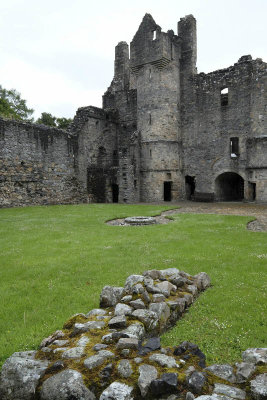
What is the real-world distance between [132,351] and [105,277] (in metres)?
3.58

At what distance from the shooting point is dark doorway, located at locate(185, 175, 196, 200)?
1201 inches

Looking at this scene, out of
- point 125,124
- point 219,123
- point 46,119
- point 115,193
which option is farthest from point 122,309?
point 46,119

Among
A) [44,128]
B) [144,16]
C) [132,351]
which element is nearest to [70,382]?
[132,351]

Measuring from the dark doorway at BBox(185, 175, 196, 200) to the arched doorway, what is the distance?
2.82 meters

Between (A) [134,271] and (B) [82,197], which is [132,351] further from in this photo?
(B) [82,197]

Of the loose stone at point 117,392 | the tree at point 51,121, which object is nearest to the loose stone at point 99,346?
the loose stone at point 117,392

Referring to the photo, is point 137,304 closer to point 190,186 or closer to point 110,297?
point 110,297

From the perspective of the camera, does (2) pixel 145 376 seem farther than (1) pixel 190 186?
No

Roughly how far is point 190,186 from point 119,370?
2890 cm

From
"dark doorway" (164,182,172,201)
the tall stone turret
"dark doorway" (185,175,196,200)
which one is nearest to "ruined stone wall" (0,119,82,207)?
the tall stone turret

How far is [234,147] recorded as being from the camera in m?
27.4

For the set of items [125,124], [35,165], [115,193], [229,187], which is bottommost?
[115,193]

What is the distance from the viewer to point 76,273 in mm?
7285

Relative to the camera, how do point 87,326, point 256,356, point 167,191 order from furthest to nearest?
1. point 167,191
2. point 87,326
3. point 256,356
